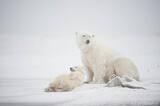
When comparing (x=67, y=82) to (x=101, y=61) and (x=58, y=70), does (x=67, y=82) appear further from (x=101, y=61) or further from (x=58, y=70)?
(x=101, y=61)

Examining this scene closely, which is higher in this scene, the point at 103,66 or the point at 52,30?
the point at 52,30

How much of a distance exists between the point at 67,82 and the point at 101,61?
494 mm

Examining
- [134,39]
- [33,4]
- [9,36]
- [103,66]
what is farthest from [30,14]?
[134,39]

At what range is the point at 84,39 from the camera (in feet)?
11.1

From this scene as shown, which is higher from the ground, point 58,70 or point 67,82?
point 58,70

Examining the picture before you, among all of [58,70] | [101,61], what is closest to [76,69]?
[58,70]

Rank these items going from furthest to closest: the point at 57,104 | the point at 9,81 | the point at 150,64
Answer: the point at 150,64 → the point at 9,81 → the point at 57,104

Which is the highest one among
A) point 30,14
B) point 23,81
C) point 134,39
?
point 30,14

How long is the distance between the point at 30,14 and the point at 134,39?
122 cm

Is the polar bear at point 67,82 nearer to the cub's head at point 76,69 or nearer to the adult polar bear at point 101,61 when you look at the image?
the cub's head at point 76,69

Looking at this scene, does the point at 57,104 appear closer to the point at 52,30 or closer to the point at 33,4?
the point at 52,30

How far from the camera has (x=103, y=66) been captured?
3.41 m

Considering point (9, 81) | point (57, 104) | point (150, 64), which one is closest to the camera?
point (57, 104)

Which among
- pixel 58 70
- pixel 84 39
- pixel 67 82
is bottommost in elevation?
pixel 67 82
